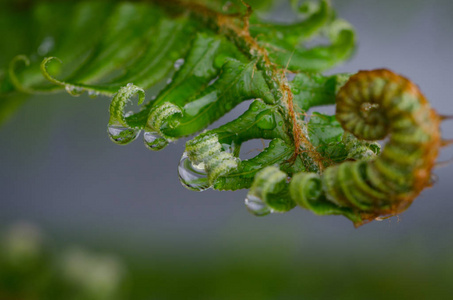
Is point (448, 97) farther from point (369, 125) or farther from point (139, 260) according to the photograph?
point (369, 125)

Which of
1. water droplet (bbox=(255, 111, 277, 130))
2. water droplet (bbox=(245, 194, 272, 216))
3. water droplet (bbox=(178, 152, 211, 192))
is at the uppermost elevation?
water droplet (bbox=(255, 111, 277, 130))

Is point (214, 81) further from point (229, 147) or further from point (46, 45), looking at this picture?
point (46, 45)

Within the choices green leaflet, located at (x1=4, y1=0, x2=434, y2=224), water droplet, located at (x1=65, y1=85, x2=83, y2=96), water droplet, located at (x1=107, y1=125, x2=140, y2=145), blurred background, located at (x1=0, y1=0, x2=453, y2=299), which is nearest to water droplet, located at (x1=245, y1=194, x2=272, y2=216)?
green leaflet, located at (x1=4, y1=0, x2=434, y2=224)

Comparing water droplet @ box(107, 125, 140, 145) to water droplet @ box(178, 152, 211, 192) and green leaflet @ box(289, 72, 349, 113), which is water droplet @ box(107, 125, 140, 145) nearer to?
water droplet @ box(178, 152, 211, 192)

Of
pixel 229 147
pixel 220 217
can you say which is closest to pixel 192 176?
pixel 229 147

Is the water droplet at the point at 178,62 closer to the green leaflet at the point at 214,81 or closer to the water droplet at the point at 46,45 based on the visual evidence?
the green leaflet at the point at 214,81

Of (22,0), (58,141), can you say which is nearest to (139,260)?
(58,141)

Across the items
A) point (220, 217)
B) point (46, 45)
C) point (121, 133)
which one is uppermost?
point (220, 217)
